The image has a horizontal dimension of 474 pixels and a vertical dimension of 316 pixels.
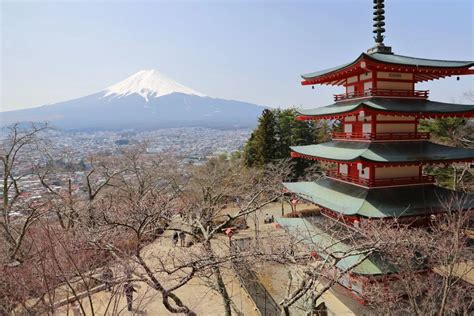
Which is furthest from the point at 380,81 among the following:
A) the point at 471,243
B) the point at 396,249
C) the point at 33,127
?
the point at 33,127

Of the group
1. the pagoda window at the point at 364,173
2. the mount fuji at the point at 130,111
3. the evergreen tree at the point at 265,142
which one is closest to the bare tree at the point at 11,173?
the pagoda window at the point at 364,173

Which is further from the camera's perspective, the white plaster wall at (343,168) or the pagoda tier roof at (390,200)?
the white plaster wall at (343,168)

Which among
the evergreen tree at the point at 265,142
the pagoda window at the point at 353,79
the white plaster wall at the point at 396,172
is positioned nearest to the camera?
the white plaster wall at the point at 396,172

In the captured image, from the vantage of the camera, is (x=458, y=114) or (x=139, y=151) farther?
(x=139, y=151)

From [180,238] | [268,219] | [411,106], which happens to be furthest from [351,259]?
[268,219]

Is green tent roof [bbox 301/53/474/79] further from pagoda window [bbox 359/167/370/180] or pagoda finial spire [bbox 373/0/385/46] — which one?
pagoda window [bbox 359/167/370/180]

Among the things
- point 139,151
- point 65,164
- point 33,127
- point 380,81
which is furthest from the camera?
point 139,151

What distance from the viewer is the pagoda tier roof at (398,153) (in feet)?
32.5

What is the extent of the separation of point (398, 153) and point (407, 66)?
2.94 metres

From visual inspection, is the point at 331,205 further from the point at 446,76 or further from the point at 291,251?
the point at 446,76

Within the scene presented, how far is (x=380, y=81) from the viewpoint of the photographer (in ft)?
36.2

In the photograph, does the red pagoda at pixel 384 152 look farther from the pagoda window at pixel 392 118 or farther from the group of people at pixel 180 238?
the group of people at pixel 180 238

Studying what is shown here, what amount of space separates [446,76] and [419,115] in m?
2.30

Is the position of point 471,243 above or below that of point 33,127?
below
